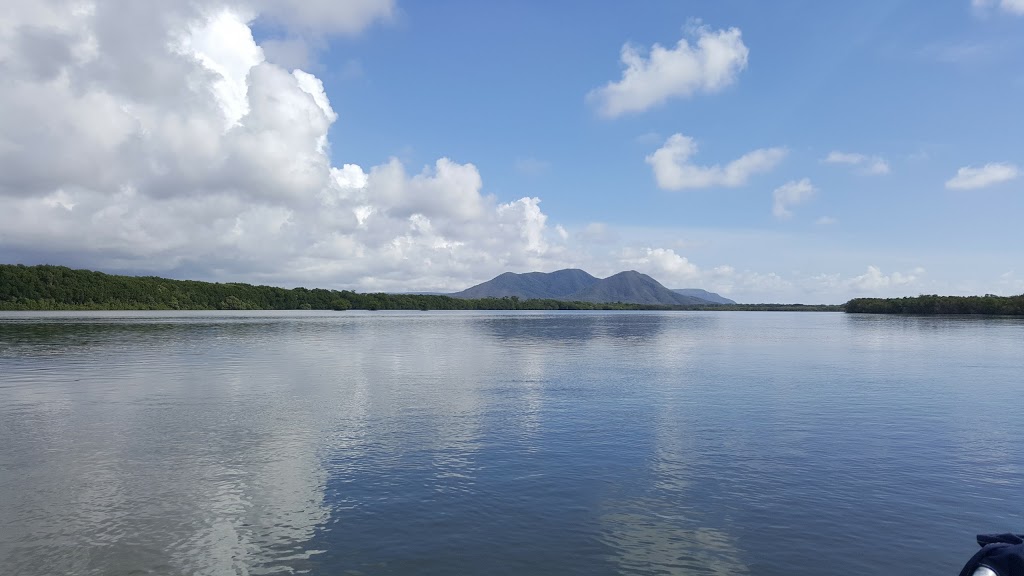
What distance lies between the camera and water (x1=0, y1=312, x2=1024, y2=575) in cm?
1377

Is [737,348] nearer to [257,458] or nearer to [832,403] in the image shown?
[832,403]

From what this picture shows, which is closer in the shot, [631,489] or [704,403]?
[631,489]

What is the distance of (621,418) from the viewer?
1156 inches

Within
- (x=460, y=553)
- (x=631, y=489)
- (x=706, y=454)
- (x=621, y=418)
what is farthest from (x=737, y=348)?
(x=460, y=553)

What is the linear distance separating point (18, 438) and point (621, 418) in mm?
25350

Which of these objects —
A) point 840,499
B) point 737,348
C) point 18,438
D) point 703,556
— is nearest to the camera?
point 703,556

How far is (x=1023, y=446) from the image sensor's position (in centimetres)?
2462

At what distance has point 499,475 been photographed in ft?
64.3

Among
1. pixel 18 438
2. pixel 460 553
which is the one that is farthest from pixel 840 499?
pixel 18 438

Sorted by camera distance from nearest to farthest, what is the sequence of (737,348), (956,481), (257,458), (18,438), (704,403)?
(956,481) → (257,458) → (18,438) → (704,403) → (737,348)

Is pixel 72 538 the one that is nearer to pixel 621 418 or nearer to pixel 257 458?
pixel 257 458

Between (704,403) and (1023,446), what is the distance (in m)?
13.7

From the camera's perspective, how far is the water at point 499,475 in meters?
13.8

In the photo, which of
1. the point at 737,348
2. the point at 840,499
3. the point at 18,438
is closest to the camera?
the point at 840,499
